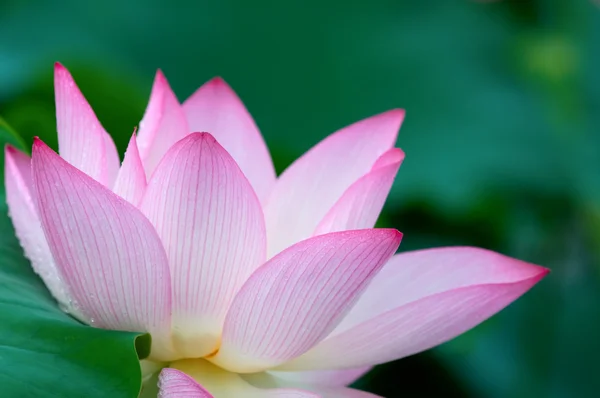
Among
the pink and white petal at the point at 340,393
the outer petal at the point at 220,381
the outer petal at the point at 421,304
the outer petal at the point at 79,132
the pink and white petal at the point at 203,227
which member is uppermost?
the outer petal at the point at 79,132

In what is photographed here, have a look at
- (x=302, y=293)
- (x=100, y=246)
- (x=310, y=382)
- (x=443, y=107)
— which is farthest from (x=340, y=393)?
(x=443, y=107)

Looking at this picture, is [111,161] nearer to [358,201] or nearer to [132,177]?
[132,177]

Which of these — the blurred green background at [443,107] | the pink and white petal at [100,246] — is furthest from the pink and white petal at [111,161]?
the blurred green background at [443,107]

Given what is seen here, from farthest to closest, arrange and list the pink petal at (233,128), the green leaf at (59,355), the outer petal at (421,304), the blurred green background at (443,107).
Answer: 1. the blurred green background at (443,107)
2. the pink petal at (233,128)
3. the outer petal at (421,304)
4. the green leaf at (59,355)

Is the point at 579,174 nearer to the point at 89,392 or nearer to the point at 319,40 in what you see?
the point at 319,40

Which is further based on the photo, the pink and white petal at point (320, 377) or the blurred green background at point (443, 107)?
the blurred green background at point (443, 107)

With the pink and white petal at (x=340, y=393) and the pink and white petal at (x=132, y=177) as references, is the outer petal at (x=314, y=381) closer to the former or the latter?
the pink and white petal at (x=340, y=393)

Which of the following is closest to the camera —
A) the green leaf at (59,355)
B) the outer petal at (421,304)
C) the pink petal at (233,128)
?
the green leaf at (59,355)

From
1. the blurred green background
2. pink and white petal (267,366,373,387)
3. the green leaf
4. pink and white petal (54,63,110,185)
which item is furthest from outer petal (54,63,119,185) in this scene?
the blurred green background

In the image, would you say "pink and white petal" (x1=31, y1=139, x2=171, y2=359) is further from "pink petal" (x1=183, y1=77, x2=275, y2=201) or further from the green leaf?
"pink petal" (x1=183, y1=77, x2=275, y2=201)
